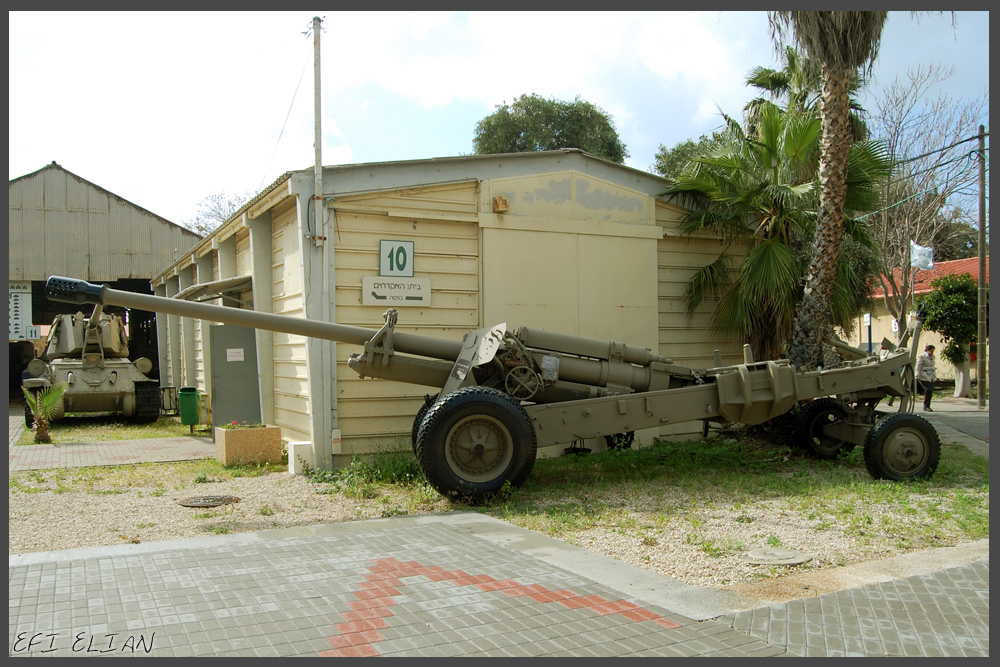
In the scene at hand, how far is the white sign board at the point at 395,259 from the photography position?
391 inches

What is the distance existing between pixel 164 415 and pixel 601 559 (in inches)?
654

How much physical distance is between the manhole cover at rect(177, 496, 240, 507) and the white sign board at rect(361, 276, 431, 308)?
290cm

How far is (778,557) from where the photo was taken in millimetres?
5773

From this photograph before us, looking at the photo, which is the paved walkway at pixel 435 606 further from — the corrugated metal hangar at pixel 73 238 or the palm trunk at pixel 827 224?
the corrugated metal hangar at pixel 73 238

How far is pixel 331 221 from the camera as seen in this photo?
31.6 feet

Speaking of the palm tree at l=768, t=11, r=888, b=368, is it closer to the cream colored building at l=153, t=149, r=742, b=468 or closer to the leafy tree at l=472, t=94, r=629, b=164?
the cream colored building at l=153, t=149, r=742, b=468

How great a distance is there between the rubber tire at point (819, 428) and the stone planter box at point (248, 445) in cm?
698

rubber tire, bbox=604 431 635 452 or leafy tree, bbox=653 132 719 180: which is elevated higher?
leafy tree, bbox=653 132 719 180

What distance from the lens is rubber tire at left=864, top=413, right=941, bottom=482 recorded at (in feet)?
28.1

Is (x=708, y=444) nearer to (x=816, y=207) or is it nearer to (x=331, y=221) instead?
(x=816, y=207)

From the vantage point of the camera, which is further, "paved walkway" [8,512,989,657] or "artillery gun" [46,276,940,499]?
"artillery gun" [46,276,940,499]

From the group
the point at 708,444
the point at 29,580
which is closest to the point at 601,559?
the point at 29,580


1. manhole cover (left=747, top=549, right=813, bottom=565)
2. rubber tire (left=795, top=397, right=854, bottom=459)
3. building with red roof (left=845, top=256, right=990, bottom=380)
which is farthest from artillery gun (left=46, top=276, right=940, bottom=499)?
building with red roof (left=845, top=256, right=990, bottom=380)

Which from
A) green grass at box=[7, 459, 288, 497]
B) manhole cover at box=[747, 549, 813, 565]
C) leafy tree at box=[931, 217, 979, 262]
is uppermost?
leafy tree at box=[931, 217, 979, 262]
